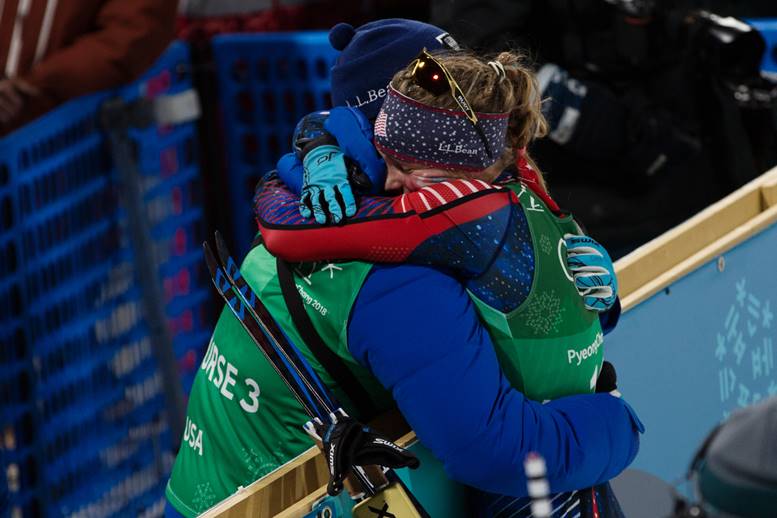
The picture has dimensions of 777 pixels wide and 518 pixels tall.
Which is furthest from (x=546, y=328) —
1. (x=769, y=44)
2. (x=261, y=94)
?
(x=261, y=94)

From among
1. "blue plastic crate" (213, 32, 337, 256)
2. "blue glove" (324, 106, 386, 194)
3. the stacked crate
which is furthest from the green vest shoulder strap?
"blue plastic crate" (213, 32, 337, 256)

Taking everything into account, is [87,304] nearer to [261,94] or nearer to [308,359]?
[261,94]

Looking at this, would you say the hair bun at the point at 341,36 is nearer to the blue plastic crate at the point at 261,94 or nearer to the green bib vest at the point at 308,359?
the green bib vest at the point at 308,359

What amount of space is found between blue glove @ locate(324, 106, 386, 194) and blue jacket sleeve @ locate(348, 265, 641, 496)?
20 cm

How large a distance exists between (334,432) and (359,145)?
45 cm

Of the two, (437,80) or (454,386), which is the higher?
(437,80)

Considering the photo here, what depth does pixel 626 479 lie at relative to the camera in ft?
8.09

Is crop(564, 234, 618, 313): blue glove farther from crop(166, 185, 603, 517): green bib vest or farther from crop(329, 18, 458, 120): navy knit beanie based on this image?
crop(329, 18, 458, 120): navy knit beanie

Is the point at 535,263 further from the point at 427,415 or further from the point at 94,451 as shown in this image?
the point at 94,451

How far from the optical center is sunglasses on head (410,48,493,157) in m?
1.85

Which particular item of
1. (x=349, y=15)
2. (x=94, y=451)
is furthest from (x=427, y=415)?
(x=349, y=15)

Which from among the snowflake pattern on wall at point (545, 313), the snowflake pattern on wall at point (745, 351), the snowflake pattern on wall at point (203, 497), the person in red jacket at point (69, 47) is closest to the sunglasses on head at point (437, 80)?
the snowflake pattern on wall at point (545, 313)

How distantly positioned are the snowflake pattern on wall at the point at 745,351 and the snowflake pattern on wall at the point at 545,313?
0.96 meters

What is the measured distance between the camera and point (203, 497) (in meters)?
2.06
